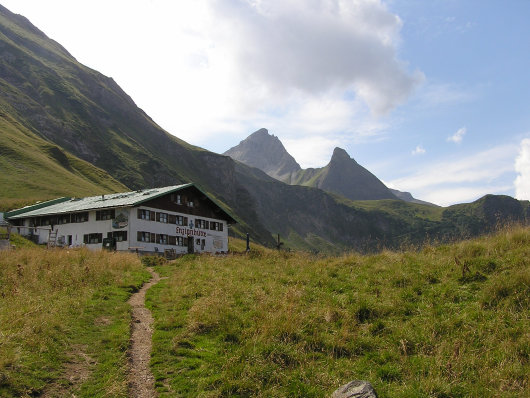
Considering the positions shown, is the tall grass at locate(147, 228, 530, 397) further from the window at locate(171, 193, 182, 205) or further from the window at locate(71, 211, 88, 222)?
the window at locate(71, 211, 88, 222)

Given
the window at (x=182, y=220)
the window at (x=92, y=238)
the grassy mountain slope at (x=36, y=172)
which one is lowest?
the window at (x=92, y=238)

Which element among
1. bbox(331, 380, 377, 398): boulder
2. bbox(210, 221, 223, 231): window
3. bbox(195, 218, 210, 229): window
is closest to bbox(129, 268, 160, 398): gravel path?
bbox(331, 380, 377, 398): boulder

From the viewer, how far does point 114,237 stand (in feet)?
156

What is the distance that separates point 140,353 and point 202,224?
160 feet

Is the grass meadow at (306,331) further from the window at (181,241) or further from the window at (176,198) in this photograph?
the window at (181,241)

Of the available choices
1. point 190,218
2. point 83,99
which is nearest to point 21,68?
point 83,99

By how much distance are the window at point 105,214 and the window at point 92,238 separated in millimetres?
2079

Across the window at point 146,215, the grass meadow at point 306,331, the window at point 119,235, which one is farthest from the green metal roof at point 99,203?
the grass meadow at point 306,331

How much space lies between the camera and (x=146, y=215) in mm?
48938

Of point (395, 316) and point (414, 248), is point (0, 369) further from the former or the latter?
point (414, 248)

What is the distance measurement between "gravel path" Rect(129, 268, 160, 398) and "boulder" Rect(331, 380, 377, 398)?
366cm

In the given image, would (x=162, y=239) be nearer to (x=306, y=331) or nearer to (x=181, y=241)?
(x=181, y=241)

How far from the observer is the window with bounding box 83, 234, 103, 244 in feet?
160

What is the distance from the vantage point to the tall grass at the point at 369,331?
316 inches
